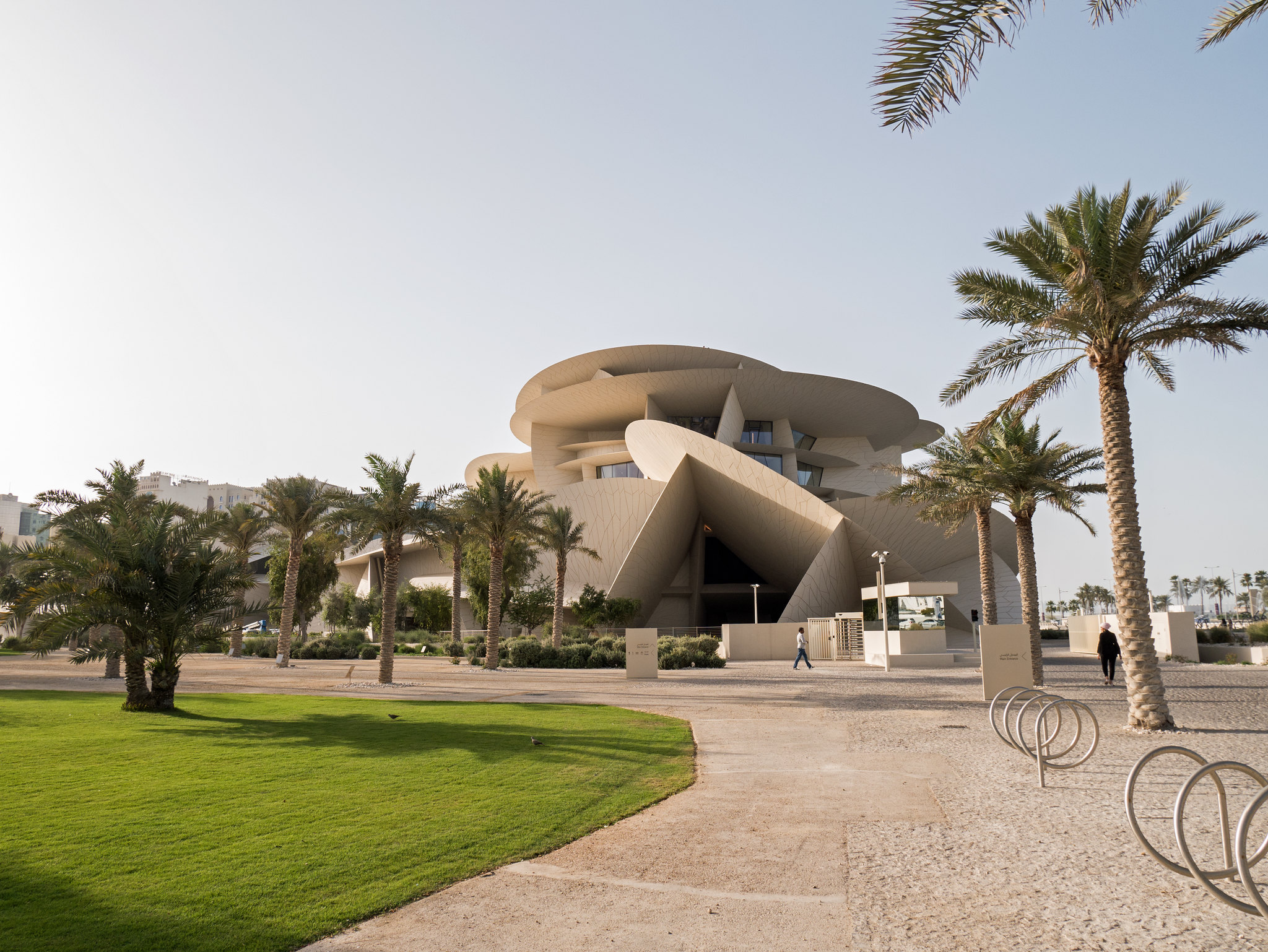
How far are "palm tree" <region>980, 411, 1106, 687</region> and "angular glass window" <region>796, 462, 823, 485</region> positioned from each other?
1295 inches

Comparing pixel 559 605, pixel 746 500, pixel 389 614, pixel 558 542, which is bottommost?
pixel 389 614

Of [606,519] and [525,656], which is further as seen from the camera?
[606,519]

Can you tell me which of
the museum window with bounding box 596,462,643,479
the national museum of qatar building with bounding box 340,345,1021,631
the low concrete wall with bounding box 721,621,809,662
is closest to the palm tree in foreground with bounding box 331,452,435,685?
the low concrete wall with bounding box 721,621,809,662

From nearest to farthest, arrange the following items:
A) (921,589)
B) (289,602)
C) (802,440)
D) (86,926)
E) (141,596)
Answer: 1. (86,926)
2. (141,596)
3. (921,589)
4. (289,602)
5. (802,440)

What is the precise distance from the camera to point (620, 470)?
52281 mm

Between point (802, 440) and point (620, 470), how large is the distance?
13128 mm

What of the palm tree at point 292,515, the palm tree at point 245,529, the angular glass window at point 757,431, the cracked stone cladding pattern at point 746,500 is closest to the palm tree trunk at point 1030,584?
the cracked stone cladding pattern at point 746,500

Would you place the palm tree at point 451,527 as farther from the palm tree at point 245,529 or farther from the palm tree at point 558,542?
the palm tree at point 245,529

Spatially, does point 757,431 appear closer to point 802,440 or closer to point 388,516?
point 802,440

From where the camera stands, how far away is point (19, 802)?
625cm

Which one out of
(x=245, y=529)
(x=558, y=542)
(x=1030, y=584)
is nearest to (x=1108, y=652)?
(x=1030, y=584)

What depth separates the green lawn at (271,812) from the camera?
13.3 ft

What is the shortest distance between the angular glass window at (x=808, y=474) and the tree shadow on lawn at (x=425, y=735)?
4234 centimetres

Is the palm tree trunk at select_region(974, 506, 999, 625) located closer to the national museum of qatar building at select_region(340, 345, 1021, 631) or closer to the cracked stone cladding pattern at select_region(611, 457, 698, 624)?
the national museum of qatar building at select_region(340, 345, 1021, 631)
